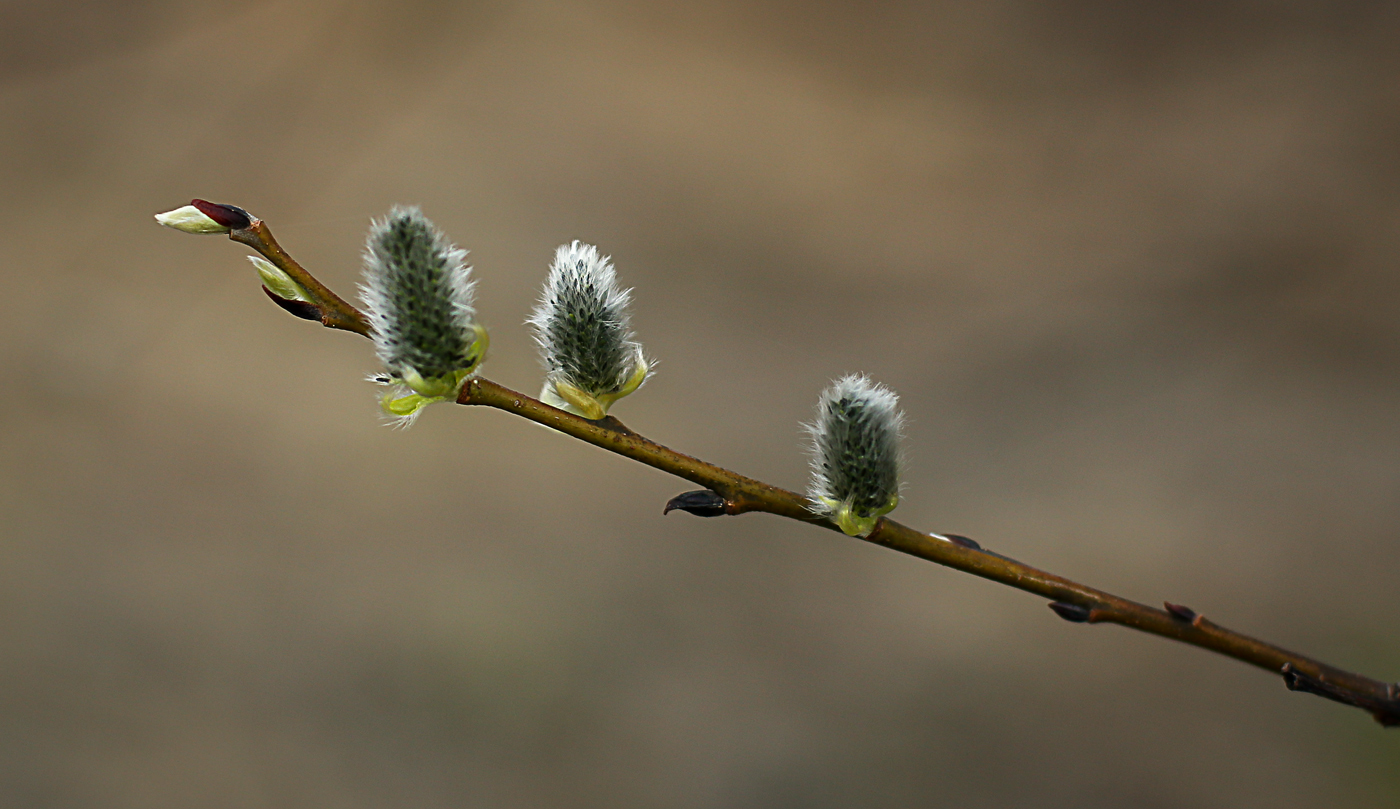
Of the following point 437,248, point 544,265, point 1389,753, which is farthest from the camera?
point 544,265

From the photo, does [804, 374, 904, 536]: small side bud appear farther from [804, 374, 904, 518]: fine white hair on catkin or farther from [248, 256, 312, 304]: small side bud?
[248, 256, 312, 304]: small side bud

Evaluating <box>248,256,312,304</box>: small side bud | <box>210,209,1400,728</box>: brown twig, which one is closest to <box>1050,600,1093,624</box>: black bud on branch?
<box>210,209,1400,728</box>: brown twig

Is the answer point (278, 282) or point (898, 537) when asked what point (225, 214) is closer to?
point (278, 282)

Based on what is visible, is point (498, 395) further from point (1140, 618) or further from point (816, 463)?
point (1140, 618)

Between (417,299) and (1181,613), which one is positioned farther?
(1181,613)

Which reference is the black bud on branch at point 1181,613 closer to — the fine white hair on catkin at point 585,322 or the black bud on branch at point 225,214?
the fine white hair on catkin at point 585,322

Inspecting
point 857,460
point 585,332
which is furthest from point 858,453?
point 585,332

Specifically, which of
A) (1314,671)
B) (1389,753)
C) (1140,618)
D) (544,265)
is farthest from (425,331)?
(544,265)
